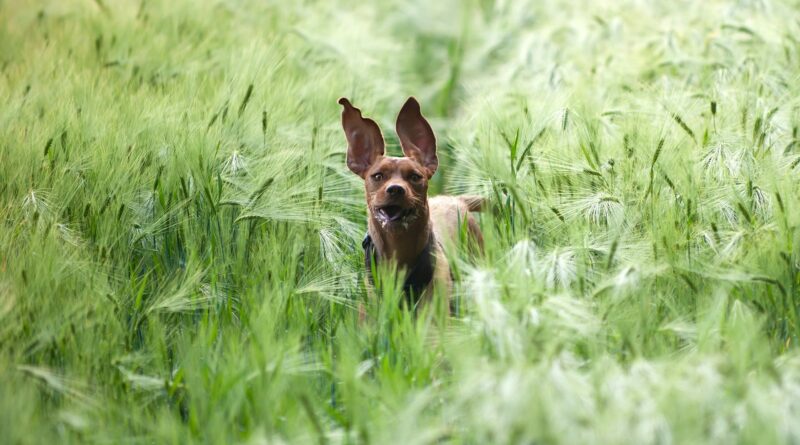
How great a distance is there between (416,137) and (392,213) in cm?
53

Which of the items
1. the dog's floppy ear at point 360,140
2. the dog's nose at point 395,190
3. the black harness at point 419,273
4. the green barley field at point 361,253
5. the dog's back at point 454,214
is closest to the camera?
the green barley field at point 361,253

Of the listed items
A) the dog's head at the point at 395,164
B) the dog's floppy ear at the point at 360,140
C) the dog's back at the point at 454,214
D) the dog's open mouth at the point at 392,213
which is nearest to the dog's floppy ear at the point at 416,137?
the dog's head at the point at 395,164

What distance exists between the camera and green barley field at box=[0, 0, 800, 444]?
2678 millimetres

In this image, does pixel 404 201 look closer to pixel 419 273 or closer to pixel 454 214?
pixel 419 273

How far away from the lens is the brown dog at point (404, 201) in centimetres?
382

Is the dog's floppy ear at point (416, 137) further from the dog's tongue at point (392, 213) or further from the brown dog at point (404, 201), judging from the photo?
the dog's tongue at point (392, 213)

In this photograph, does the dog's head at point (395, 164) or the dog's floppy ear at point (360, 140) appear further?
the dog's floppy ear at point (360, 140)

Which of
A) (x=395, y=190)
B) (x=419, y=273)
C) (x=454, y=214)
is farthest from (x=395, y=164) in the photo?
(x=454, y=214)

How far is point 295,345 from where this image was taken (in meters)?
3.02

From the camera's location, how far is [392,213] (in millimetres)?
3818

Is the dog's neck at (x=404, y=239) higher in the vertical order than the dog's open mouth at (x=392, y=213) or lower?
lower

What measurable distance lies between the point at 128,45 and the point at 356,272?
8.91 ft

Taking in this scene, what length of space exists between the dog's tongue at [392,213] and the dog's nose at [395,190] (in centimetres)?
6

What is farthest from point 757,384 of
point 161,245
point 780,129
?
point 161,245
